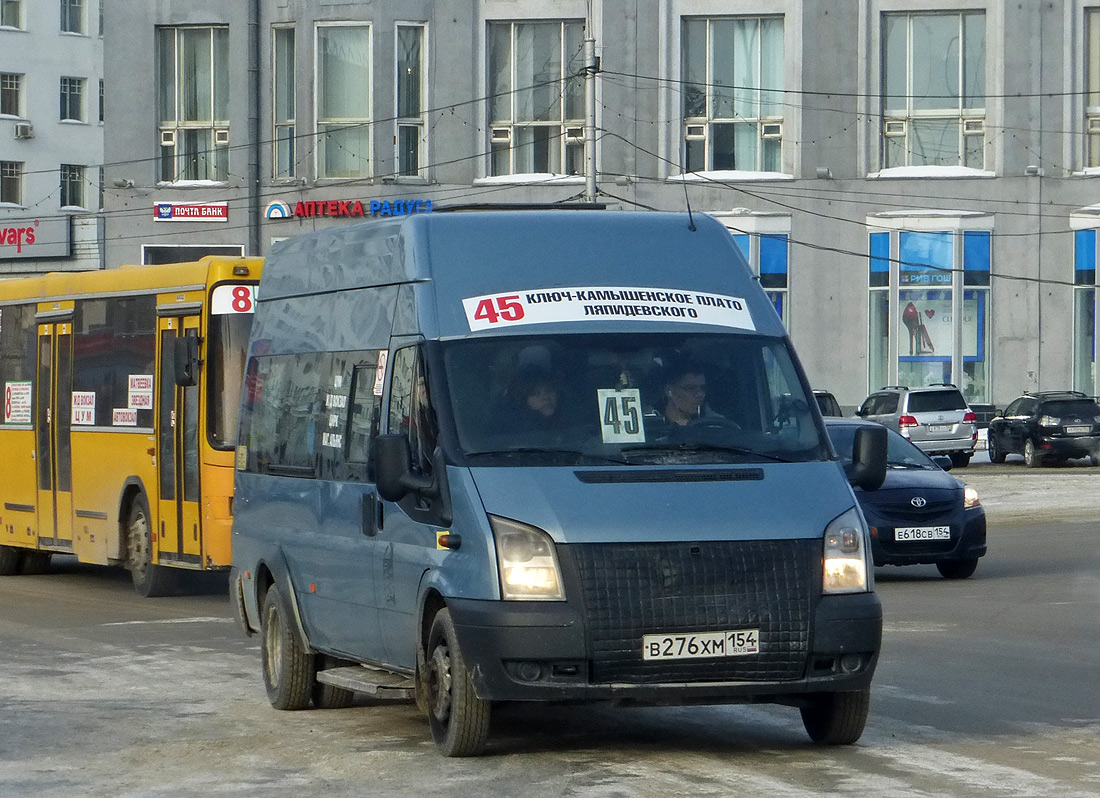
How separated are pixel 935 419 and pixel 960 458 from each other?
1007 mm

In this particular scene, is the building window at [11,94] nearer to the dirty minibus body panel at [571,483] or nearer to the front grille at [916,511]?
the front grille at [916,511]

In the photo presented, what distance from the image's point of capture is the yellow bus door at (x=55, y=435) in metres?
20.1

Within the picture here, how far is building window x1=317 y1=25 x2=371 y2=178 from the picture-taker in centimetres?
4719

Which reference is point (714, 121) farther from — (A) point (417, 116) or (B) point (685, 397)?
(B) point (685, 397)

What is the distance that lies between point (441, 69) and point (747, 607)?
39.6 meters

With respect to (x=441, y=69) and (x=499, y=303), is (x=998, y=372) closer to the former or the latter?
(x=441, y=69)

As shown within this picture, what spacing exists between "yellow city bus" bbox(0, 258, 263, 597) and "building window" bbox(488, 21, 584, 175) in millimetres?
26221

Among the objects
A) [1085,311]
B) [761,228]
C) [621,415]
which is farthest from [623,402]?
[1085,311]

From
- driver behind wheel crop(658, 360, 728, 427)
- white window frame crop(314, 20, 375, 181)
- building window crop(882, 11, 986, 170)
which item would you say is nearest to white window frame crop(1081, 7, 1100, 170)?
building window crop(882, 11, 986, 170)

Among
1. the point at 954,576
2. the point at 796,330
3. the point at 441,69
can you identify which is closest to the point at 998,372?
the point at 796,330

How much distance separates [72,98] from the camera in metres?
78.8

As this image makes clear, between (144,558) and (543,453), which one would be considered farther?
(144,558)

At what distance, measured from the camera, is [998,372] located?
4619 centimetres

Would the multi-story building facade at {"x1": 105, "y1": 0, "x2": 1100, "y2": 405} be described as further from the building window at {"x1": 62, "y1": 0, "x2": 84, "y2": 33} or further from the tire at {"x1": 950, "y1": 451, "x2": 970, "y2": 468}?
the building window at {"x1": 62, "y1": 0, "x2": 84, "y2": 33}
